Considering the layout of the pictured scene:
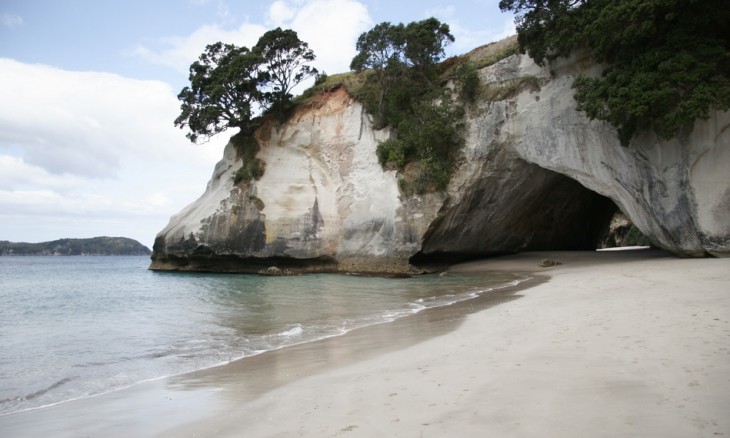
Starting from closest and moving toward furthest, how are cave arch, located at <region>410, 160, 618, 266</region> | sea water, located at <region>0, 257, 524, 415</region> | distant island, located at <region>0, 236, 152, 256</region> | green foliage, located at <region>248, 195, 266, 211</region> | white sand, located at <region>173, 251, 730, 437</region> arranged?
1. white sand, located at <region>173, 251, 730, 437</region>
2. sea water, located at <region>0, 257, 524, 415</region>
3. cave arch, located at <region>410, 160, 618, 266</region>
4. green foliage, located at <region>248, 195, 266, 211</region>
5. distant island, located at <region>0, 236, 152, 256</region>

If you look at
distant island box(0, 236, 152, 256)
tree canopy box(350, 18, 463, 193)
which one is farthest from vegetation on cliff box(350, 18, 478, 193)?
distant island box(0, 236, 152, 256)

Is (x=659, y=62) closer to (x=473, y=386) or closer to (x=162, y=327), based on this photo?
(x=473, y=386)

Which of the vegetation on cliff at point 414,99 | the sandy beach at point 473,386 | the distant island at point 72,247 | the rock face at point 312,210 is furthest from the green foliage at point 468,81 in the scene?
the distant island at point 72,247

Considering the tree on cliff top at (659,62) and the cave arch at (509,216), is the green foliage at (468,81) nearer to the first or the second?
the cave arch at (509,216)

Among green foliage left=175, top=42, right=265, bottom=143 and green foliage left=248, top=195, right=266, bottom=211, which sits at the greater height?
green foliage left=175, top=42, right=265, bottom=143

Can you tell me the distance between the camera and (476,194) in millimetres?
22438

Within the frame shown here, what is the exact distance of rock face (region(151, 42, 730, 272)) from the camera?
15.1 metres

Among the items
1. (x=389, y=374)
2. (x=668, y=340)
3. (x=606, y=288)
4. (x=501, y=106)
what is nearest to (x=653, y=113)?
(x=606, y=288)

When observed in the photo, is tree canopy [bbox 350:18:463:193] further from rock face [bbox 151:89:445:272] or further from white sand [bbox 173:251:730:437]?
white sand [bbox 173:251:730:437]

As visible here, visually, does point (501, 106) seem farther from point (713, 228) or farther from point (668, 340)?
point (668, 340)

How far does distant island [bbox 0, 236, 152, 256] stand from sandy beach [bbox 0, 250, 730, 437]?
14364 centimetres

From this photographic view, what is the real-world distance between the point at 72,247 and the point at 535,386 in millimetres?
147423

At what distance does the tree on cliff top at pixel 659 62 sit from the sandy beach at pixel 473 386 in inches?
298

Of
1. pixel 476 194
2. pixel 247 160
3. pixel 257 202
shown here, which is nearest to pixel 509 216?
pixel 476 194
